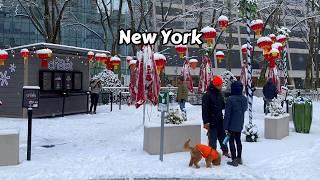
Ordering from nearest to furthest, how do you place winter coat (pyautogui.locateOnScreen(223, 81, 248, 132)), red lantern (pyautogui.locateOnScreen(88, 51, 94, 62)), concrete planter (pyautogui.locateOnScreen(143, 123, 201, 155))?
winter coat (pyautogui.locateOnScreen(223, 81, 248, 132))
concrete planter (pyautogui.locateOnScreen(143, 123, 201, 155))
red lantern (pyautogui.locateOnScreen(88, 51, 94, 62))

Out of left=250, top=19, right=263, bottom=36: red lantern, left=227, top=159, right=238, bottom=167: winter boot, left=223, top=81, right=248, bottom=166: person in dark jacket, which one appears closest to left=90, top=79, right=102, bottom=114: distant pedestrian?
left=250, top=19, right=263, bottom=36: red lantern

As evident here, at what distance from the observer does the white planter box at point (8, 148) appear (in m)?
8.59

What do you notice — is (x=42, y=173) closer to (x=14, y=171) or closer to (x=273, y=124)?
(x=14, y=171)

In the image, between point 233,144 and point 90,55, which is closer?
point 233,144

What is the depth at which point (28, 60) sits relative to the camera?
17.5 metres

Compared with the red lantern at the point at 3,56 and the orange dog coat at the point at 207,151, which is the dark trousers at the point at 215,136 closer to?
the orange dog coat at the point at 207,151

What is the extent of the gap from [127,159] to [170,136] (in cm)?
124

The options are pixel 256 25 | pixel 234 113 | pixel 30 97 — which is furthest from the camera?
pixel 256 25

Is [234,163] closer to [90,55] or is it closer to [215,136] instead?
[215,136]

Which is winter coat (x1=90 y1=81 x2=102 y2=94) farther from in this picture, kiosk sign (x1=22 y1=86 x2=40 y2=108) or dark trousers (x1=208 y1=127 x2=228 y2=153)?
dark trousers (x1=208 y1=127 x2=228 y2=153)

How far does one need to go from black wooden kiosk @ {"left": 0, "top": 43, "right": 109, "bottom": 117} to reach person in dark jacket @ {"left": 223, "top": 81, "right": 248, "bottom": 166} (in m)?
9.72

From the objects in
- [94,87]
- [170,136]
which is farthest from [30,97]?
[94,87]

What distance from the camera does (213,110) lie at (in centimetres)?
936

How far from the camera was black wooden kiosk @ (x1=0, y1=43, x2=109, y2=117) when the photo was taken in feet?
57.7
